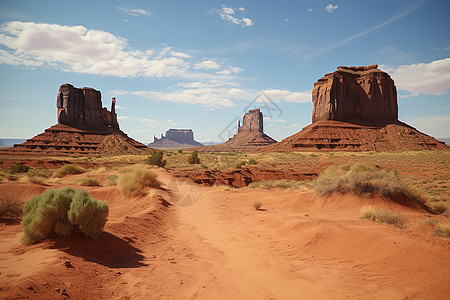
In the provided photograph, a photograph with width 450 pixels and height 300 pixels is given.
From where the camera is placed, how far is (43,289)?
416 centimetres

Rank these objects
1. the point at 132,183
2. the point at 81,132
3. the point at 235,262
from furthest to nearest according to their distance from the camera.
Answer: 1. the point at 81,132
2. the point at 132,183
3. the point at 235,262

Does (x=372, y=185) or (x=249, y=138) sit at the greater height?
(x=249, y=138)

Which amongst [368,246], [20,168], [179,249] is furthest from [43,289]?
[20,168]

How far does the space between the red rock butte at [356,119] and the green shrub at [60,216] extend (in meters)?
74.7

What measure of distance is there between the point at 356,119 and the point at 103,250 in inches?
4140

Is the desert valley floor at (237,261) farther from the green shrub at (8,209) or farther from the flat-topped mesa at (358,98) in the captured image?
the flat-topped mesa at (358,98)

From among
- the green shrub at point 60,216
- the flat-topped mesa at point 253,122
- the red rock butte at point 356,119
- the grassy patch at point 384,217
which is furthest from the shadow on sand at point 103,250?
the flat-topped mesa at point 253,122

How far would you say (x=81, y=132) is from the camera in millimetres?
81750

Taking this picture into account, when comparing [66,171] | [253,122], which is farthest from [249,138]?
[66,171]

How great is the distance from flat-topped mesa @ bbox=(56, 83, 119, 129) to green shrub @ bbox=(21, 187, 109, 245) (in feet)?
310

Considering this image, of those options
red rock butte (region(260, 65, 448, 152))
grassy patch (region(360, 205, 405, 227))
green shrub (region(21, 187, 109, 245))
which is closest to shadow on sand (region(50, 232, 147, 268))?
green shrub (region(21, 187, 109, 245))

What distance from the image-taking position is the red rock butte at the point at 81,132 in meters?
71.5

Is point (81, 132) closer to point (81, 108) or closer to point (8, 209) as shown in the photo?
point (81, 108)

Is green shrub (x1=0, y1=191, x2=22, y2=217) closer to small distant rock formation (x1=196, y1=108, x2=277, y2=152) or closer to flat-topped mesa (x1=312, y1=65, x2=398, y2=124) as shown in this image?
flat-topped mesa (x1=312, y1=65, x2=398, y2=124)
